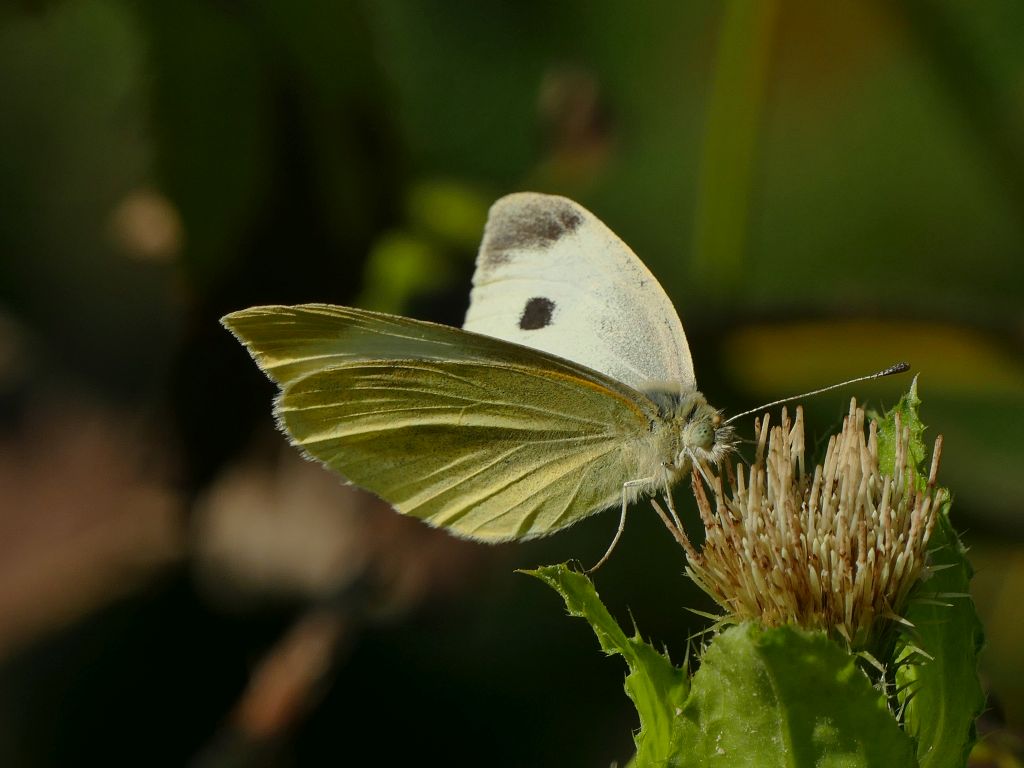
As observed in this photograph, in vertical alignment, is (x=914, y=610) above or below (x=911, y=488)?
below

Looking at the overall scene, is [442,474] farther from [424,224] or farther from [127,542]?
[127,542]

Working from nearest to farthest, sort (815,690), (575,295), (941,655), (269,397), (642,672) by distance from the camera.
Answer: (815,690), (642,672), (941,655), (575,295), (269,397)

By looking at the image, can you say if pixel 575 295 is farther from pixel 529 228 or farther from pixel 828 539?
pixel 828 539

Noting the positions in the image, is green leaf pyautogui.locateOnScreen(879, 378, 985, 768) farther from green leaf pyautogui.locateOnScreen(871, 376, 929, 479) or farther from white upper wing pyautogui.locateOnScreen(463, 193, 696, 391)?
white upper wing pyautogui.locateOnScreen(463, 193, 696, 391)

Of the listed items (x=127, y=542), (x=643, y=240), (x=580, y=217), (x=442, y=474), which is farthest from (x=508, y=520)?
(x=643, y=240)

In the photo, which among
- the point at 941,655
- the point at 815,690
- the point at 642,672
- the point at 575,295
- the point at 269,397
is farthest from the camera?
the point at 269,397

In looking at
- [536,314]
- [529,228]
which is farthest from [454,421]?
[529,228]

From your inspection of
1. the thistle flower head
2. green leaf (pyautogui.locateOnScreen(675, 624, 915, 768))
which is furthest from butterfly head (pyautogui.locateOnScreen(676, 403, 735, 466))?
green leaf (pyautogui.locateOnScreen(675, 624, 915, 768))

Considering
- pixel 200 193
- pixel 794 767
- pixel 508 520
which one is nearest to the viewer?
pixel 794 767

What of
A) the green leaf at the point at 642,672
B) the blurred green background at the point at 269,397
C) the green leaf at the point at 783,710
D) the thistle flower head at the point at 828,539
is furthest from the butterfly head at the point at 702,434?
the blurred green background at the point at 269,397
